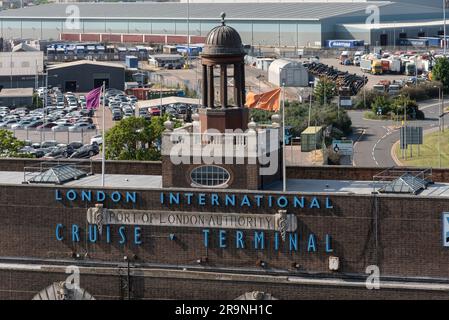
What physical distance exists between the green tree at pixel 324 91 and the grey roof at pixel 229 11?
4550cm

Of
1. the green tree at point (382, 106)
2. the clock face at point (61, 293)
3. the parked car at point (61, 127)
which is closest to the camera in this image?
the clock face at point (61, 293)

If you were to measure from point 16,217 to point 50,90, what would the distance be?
83.3 meters

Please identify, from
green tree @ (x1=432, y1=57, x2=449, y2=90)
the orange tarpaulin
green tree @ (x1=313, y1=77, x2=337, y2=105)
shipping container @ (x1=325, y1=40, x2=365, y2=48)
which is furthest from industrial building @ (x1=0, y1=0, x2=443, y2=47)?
the orange tarpaulin

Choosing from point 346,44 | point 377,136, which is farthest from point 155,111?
point 346,44

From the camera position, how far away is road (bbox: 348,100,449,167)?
243 ft

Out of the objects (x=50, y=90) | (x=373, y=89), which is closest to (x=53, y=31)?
Result: (x=50, y=90)

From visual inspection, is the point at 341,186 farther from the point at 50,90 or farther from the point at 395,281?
the point at 50,90

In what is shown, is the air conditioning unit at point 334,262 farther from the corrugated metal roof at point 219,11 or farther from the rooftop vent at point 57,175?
the corrugated metal roof at point 219,11

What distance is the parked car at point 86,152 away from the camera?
77.2 meters

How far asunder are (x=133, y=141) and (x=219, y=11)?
10440 cm

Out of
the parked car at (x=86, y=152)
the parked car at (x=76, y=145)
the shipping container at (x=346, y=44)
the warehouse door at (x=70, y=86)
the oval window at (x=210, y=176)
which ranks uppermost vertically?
the shipping container at (x=346, y=44)

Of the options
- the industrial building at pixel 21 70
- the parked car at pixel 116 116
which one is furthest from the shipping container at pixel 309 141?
the industrial building at pixel 21 70

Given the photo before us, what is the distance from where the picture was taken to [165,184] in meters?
33.2
